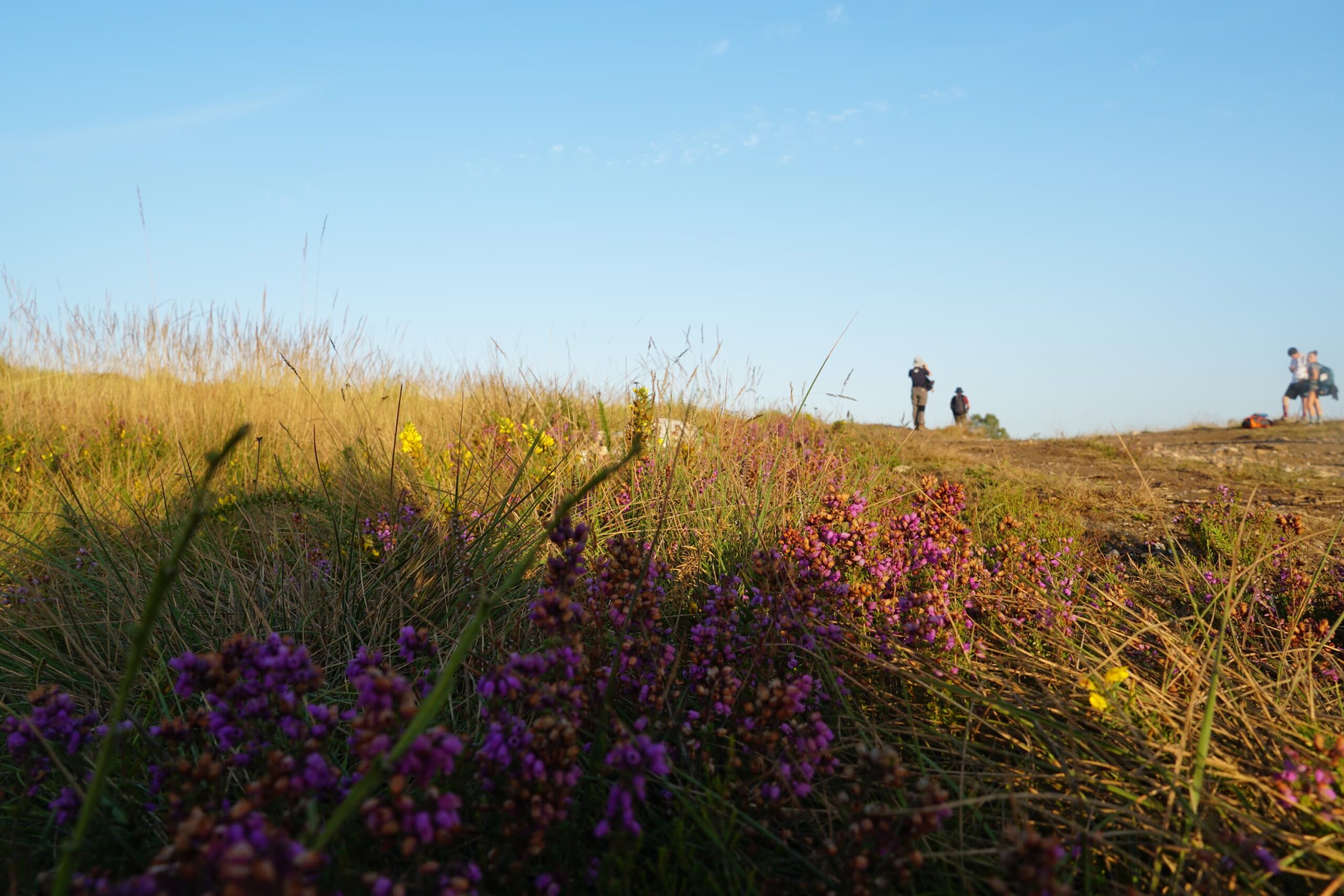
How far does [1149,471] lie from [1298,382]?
16.2m

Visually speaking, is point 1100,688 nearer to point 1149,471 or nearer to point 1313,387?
point 1149,471

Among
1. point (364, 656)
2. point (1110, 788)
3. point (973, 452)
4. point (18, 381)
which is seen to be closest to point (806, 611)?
point (1110, 788)

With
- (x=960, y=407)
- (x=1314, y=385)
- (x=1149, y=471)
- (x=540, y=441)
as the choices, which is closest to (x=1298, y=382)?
(x=1314, y=385)

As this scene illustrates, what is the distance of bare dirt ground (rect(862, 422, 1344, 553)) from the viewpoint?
5.05m

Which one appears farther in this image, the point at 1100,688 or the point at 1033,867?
the point at 1100,688

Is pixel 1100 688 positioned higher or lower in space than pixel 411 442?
lower

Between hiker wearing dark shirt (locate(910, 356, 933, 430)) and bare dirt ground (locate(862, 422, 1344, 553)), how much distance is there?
7.91 metres

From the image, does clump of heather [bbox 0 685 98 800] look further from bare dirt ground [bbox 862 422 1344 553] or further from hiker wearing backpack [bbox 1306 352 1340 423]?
hiker wearing backpack [bbox 1306 352 1340 423]

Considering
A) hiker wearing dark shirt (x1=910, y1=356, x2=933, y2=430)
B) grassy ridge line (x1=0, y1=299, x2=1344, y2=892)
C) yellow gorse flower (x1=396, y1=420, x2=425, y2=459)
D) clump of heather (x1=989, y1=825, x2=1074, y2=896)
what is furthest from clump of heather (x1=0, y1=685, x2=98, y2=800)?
hiker wearing dark shirt (x1=910, y1=356, x2=933, y2=430)

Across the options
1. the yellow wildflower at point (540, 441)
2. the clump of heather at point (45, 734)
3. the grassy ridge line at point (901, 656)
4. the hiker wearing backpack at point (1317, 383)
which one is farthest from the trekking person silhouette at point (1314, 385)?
the clump of heather at point (45, 734)

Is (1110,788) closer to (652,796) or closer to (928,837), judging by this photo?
(928,837)

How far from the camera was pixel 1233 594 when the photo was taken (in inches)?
118

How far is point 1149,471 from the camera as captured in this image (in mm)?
7348

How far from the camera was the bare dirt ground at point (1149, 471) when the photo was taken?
199 inches
